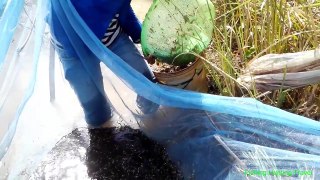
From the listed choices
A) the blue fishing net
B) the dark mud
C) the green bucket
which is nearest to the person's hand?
the green bucket

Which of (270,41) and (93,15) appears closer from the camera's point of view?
(93,15)

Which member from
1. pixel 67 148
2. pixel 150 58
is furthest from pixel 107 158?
pixel 150 58

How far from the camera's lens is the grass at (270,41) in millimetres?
1797

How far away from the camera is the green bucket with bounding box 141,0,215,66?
1.68m

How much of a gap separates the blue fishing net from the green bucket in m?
0.22

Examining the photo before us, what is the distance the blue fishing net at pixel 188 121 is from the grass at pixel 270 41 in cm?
29

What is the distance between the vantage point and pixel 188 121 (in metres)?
1.59

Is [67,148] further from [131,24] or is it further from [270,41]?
[270,41]

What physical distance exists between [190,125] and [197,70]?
379 millimetres

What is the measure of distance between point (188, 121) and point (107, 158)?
552 millimetres

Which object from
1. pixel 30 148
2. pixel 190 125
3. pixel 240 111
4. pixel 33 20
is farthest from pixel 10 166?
pixel 240 111

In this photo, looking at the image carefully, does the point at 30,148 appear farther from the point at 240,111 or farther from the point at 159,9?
the point at 240,111

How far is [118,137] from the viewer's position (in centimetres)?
204

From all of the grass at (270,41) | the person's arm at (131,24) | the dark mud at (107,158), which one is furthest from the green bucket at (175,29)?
the dark mud at (107,158)
